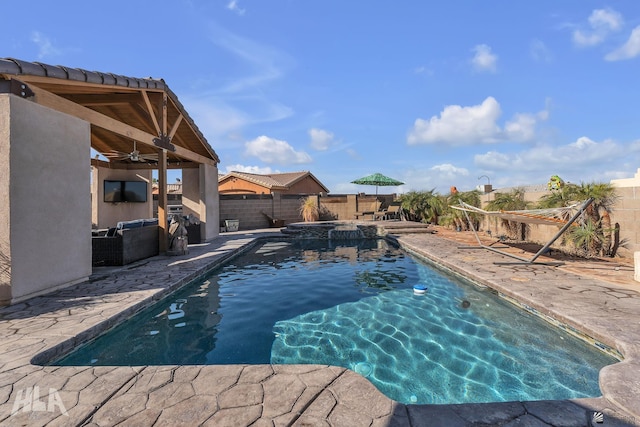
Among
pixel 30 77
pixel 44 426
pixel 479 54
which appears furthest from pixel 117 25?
pixel 479 54

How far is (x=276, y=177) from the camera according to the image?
3038 cm

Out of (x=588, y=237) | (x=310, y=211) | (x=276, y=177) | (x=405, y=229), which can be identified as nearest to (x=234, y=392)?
(x=588, y=237)

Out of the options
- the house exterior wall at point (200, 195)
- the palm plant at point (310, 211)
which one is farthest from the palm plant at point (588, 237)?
the palm plant at point (310, 211)

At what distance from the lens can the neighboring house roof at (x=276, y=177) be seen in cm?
2436

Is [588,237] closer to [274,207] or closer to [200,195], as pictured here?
[200,195]

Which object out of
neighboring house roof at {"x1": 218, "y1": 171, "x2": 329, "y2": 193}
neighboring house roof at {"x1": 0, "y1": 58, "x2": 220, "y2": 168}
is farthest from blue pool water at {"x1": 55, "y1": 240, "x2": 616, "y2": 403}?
neighboring house roof at {"x1": 218, "y1": 171, "x2": 329, "y2": 193}

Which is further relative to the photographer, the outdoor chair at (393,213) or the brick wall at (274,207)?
the outdoor chair at (393,213)

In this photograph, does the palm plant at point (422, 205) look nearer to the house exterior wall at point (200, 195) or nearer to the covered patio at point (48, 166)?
the house exterior wall at point (200, 195)

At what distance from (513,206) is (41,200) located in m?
12.9

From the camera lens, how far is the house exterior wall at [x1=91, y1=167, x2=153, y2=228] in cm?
1138

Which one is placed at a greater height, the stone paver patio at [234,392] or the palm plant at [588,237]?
the palm plant at [588,237]

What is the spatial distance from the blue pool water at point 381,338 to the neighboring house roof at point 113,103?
399 cm

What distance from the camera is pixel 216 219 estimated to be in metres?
13.2

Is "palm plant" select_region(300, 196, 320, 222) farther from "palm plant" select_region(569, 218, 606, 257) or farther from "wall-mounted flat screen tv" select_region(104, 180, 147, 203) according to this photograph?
"palm plant" select_region(569, 218, 606, 257)
